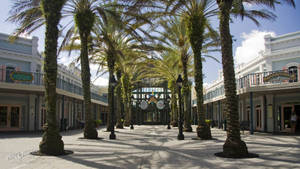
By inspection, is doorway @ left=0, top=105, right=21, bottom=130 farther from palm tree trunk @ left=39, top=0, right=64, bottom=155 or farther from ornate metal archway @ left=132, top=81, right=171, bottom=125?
ornate metal archway @ left=132, top=81, right=171, bottom=125

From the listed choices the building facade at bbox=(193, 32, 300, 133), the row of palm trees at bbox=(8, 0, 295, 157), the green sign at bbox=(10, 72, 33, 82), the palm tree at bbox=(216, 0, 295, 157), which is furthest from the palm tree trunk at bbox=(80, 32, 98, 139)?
the building facade at bbox=(193, 32, 300, 133)

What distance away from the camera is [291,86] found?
1873 centimetres

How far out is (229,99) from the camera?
1055 cm

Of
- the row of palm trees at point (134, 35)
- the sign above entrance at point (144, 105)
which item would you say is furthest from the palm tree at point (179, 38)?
the sign above entrance at point (144, 105)

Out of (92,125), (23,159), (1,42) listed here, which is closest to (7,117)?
(1,42)

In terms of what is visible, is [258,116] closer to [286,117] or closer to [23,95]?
[286,117]

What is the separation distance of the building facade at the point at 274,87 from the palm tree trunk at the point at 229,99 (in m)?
10.1

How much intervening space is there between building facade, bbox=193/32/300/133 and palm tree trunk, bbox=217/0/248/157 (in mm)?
10090

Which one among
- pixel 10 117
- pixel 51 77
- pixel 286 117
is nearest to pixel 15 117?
pixel 10 117

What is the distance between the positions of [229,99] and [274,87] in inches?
405

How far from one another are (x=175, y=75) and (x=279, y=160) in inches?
1002

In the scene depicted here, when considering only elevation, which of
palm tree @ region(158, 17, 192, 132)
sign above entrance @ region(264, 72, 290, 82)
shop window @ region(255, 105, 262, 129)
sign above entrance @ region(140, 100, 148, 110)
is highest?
palm tree @ region(158, 17, 192, 132)

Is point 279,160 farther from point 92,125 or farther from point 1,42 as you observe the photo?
point 1,42

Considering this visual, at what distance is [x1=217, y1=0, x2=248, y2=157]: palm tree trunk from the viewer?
32.8ft
